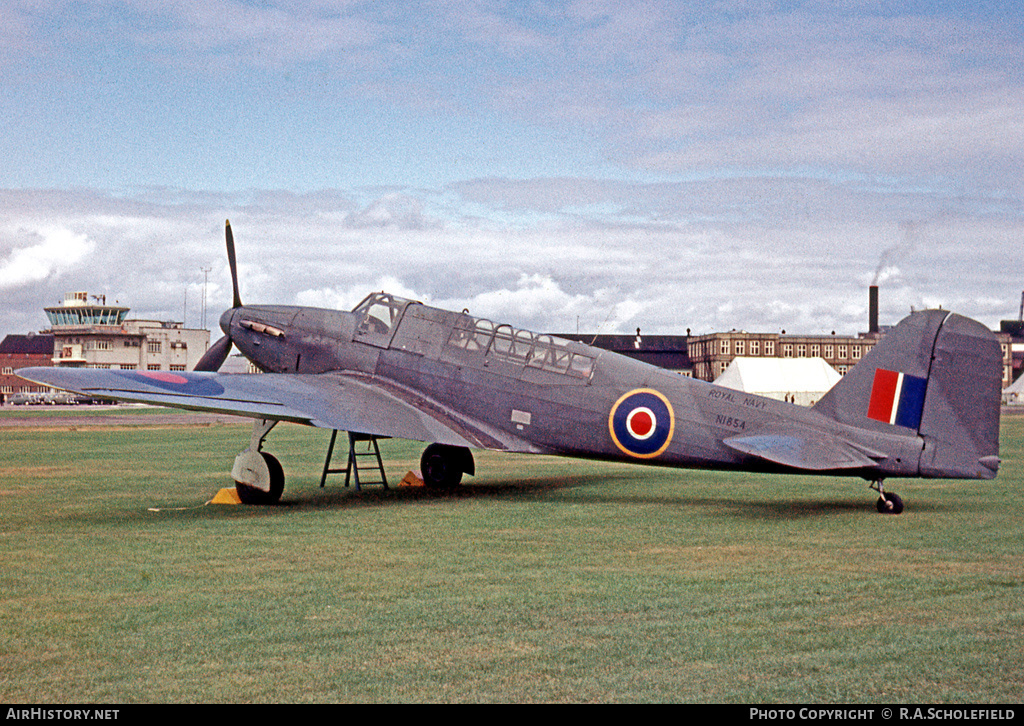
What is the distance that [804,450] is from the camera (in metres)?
11.0

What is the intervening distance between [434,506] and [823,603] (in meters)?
7.03

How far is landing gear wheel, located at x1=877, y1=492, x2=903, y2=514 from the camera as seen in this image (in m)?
11.4

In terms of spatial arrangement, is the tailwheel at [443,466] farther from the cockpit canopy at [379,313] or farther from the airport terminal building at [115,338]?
the airport terminal building at [115,338]

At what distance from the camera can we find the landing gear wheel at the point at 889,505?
1141cm

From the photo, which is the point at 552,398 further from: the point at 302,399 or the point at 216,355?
the point at 216,355

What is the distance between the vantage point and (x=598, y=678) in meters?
5.03

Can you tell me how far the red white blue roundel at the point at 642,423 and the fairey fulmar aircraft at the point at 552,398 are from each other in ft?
0.05

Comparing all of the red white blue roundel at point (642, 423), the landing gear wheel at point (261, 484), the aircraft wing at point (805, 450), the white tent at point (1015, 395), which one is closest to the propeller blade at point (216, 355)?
the landing gear wheel at point (261, 484)

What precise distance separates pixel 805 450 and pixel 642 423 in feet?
7.81

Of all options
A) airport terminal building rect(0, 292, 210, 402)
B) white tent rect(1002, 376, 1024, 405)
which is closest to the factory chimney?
white tent rect(1002, 376, 1024, 405)

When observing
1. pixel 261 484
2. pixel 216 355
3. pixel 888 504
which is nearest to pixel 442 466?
pixel 261 484

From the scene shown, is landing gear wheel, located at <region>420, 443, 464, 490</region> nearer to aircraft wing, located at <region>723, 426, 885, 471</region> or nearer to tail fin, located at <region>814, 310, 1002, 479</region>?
aircraft wing, located at <region>723, 426, 885, 471</region>

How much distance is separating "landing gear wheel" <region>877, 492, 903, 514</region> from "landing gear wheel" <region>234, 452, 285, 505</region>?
304 inches

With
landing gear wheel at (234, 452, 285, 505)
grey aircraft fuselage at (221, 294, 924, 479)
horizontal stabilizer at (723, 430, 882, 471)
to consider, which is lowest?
landing gear wheel at (234, 452, 285, 505)
